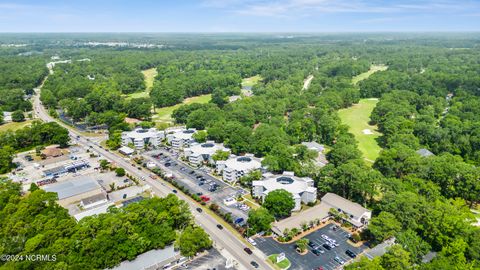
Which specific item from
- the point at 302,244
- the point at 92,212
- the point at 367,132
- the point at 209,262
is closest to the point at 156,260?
the point at 209,262

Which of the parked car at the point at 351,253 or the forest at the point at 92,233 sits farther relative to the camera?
the parked car at the point at 351,253

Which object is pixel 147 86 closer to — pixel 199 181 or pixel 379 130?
pixel 199 181

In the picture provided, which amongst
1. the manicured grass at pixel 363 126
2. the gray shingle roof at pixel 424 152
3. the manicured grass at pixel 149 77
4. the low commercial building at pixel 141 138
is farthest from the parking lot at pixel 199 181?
the manicured grass at pixel 149 77

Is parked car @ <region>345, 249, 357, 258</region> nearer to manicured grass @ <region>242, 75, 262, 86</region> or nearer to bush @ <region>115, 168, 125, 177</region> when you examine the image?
bush @ <region>115, 168, 125, 177</region>

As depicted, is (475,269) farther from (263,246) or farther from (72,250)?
(72,250)

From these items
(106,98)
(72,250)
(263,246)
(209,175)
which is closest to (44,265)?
(72,250)

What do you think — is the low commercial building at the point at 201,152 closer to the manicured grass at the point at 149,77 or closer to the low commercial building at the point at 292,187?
the low commercial building at the point at 292,187
